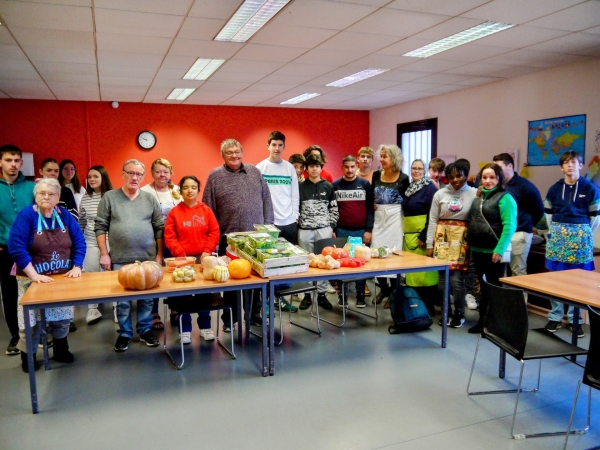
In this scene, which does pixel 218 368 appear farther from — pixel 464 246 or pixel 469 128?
pixel 469 128

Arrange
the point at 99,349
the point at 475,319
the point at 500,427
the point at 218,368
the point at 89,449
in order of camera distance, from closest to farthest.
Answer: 1. the point at 89,449
2. the point at 500,427
3. the point at 218,368
4. the point at 99,349
5. the point at 475,319

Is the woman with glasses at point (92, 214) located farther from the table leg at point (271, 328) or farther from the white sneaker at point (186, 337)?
the table leg at point (271, 328)

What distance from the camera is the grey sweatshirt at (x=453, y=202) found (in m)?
4.31

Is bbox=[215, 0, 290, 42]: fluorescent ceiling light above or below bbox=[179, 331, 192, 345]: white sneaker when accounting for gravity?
above

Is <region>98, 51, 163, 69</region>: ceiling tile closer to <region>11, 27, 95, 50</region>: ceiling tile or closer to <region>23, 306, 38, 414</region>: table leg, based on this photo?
<region>11, 27, 95, 50</region>: ceiling tile

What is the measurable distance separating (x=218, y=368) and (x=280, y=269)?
3.07 feet

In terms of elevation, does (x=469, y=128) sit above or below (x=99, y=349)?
above

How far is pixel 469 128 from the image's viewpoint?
7652 mm

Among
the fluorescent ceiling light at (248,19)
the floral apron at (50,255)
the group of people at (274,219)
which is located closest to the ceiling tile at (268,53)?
the fluorescent ceiling light at (248,19)

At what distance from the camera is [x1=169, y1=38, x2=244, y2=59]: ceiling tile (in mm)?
5012

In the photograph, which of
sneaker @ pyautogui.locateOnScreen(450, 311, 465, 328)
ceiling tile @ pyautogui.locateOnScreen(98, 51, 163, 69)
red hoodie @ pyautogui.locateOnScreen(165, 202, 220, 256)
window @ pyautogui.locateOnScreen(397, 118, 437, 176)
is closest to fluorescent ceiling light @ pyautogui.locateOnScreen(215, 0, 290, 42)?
ceiling tile @ pyautogui.locateOnScreen(98, 51, 163, 69)

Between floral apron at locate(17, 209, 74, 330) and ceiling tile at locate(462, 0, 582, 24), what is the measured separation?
389 centimetres

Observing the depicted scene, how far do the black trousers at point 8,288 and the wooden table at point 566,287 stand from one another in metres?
3.85

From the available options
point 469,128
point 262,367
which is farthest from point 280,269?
point 469,128
